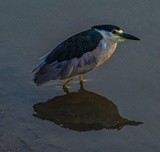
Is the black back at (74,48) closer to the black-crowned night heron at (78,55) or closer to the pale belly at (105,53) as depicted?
the black-crowned night heron at (78,55)

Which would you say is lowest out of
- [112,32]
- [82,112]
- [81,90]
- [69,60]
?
[82,112]

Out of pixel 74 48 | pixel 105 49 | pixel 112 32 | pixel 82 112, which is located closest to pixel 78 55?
pixel 74 48

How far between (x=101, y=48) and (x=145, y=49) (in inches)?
36.6

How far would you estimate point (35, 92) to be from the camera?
7.10 m

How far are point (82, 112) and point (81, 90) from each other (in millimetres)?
509

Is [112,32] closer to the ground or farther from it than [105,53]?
farther from it

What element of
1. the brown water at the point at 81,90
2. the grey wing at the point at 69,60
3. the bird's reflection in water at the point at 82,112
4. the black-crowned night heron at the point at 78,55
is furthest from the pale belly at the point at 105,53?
the bird's reflection in water at the point at 82,112

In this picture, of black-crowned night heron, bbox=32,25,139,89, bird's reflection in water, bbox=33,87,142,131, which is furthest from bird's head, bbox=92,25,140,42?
bird's reflection in water, bbox=33,87,142,131

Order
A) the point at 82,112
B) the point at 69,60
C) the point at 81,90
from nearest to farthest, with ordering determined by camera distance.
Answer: the point at 82,112 → the point at 69,60 → the point at 81,90

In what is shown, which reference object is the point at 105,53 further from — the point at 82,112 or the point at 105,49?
the point at 82,112

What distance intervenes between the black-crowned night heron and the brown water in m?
0.25

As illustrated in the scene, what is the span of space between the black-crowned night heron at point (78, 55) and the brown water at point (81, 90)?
0.25m

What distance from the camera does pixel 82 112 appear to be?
6820mm

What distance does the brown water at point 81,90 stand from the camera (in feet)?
20.2
